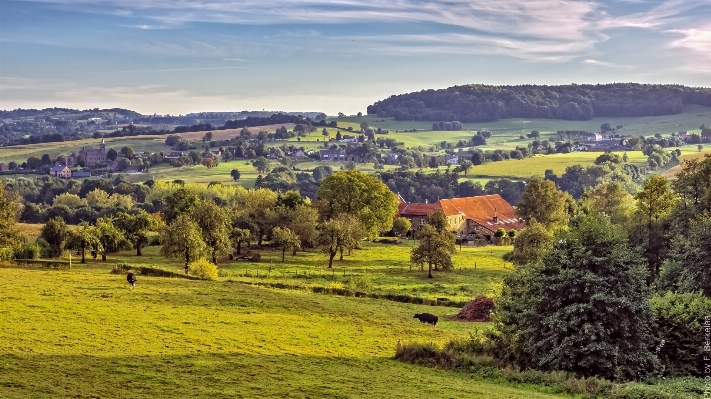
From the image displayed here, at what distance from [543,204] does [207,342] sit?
198 feet

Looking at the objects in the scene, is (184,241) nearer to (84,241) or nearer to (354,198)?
(84,241)

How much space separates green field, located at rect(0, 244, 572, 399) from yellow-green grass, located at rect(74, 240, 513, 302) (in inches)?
247

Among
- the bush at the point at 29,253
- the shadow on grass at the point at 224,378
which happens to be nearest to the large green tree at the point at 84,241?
the bush at the point at 29,253

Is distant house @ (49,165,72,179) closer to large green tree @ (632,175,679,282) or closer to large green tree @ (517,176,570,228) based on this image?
large green tree @ (517,176,570,228)

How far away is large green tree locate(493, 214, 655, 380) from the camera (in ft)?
89.9

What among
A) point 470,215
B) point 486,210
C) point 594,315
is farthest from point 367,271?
point 486,210

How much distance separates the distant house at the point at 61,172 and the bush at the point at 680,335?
6958 inches

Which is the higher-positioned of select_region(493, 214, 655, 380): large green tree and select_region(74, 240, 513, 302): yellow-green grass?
select_region(493, 214, 655, 380): large green tree

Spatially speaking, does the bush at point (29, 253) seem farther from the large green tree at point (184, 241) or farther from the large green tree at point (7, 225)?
the large green tree at point (184, 241)

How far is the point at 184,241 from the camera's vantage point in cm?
5538

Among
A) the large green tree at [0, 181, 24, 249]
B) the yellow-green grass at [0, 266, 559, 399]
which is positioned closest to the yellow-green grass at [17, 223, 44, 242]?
the large green tree at [0, 181, 24, 249]

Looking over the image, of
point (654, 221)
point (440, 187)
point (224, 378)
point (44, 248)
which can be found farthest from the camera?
point (440, 187)

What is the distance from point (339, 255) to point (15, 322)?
46.8 meters

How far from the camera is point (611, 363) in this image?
88.9ft
